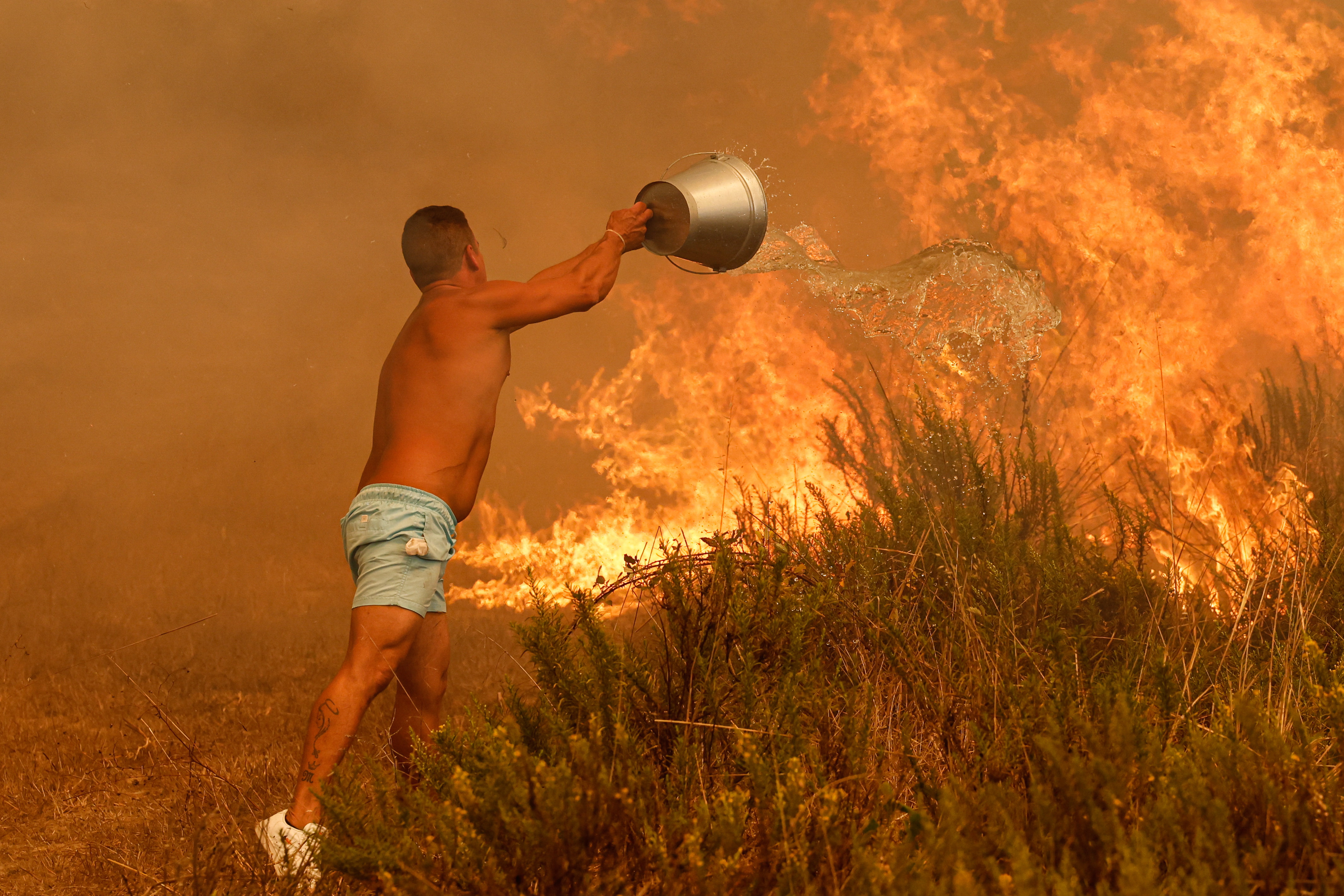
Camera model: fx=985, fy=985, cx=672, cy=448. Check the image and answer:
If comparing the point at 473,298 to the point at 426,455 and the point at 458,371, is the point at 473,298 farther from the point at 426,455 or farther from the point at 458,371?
the point at 426,455

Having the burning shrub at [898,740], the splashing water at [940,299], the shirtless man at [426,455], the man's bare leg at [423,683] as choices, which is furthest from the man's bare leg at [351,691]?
the splashing water at [940,299]

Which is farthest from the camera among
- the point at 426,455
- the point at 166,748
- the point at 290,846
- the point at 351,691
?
the point at 166,748

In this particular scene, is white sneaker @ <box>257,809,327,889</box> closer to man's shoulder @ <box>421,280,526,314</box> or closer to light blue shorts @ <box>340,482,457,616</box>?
light blue shorts @ <box>340,482,457,616</box>

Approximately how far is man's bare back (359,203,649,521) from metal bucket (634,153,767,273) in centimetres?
23

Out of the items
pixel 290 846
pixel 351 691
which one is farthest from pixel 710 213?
pixel 290 846

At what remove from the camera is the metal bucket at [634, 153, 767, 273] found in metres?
3.34

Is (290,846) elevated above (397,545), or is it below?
below

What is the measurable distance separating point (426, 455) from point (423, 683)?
2.52 ft

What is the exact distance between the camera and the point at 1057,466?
4953 mm

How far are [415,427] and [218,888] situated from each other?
139cm

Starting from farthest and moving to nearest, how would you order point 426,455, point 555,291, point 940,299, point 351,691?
point 940,299, point 555,291, point 426,455, point 351,691

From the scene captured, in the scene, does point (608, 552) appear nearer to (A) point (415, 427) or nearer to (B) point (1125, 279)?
(A) point (415, 427)

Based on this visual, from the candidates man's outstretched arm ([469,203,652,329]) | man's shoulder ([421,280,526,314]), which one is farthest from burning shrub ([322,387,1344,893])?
man's shoulder ([421,280,526,314])

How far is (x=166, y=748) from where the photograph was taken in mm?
4172
